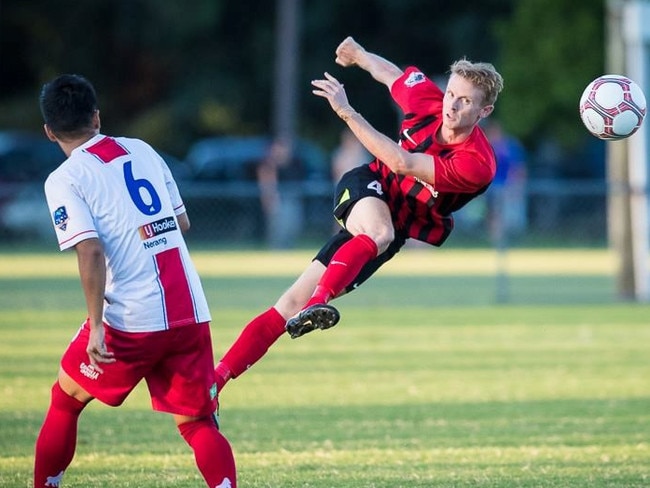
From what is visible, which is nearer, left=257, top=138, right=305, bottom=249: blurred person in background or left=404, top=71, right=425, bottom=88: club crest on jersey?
left=404, top=71, right=425, bottom=88: club crest on jersey

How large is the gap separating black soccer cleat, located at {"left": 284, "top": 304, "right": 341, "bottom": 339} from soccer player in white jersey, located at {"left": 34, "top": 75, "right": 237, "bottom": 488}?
33.9 inches

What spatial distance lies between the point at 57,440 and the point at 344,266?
199 cm

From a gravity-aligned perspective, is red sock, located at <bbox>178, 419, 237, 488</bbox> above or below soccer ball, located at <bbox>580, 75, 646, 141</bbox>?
below

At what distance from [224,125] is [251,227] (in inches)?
617

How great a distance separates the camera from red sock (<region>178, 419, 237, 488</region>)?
6.08 meters

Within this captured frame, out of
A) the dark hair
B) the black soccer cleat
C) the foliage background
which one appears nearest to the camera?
the dark hair

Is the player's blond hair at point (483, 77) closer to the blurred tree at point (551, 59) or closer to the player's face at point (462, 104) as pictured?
the player's face at point (462, 104)

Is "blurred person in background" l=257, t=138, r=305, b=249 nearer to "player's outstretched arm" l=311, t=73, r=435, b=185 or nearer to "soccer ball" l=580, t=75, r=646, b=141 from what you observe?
"soccer ball" l=580, t=75, r=646, b=141

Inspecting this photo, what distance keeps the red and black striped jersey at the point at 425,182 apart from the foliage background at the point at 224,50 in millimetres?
27028

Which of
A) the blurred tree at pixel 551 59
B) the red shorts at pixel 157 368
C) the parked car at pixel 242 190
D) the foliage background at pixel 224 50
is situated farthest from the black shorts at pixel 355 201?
Result: the foliage background at pixel 224 50

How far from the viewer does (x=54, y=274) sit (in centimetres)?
2172

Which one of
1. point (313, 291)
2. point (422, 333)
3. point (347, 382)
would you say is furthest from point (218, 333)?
point (313, 291)

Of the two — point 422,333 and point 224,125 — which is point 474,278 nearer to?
point 422,333

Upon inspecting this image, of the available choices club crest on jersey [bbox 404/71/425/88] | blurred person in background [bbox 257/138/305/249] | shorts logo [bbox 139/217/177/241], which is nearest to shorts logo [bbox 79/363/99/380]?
shorts logo [bbox 139/217/177/241]
